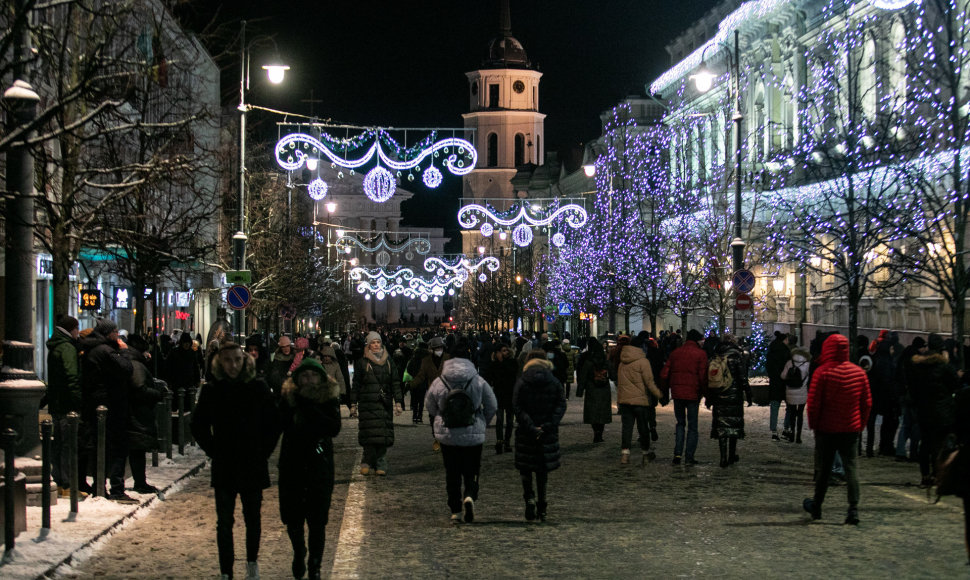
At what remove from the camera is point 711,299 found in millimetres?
41938

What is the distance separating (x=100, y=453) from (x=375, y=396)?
3983 mm

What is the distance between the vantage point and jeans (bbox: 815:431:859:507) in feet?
38.5

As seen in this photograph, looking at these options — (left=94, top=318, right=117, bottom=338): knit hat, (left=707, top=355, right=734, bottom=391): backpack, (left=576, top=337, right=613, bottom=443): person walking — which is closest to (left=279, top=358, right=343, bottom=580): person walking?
(left=94, top=318, right=117, bottom=338): knit hat

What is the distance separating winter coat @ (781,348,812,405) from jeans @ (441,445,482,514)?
879cm

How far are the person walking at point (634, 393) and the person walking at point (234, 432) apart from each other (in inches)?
358

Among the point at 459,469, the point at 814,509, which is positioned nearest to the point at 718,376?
the point at 814,509

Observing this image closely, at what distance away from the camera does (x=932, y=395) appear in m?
14.5

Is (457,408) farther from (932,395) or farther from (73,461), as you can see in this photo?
(932,395)

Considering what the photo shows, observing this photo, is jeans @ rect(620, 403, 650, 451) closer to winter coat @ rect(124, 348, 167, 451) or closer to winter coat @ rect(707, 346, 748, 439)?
winter coat @ rect(707, 346, 748, 439)

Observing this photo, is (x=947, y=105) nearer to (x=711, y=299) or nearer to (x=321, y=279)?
(x=711, y=299)

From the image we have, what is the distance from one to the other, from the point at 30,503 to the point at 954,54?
16.2 m

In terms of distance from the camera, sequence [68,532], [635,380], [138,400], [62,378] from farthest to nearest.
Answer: [635,380], [138,400], [62,378], [68,532]

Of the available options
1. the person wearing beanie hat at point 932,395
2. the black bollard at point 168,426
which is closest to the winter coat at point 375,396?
the black bollard at point 168,426

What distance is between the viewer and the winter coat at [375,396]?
16062 mm
